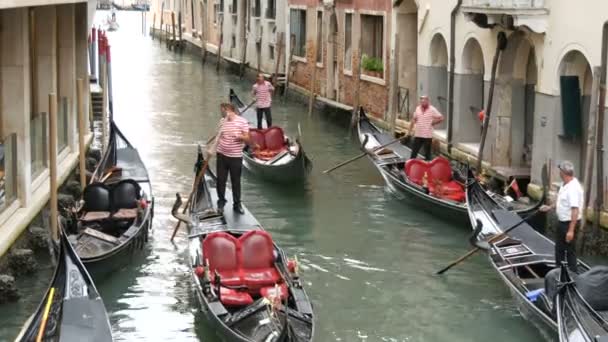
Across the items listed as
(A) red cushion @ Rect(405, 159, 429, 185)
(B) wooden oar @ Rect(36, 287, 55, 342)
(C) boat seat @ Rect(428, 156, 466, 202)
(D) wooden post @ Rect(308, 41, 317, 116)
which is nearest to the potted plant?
(D) wooden post @ Rect(308, 41, 317, 116)

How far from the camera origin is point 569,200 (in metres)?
5.66

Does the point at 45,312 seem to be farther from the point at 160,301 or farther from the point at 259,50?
the point at 259,50

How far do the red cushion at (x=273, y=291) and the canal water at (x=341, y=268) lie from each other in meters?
0.34

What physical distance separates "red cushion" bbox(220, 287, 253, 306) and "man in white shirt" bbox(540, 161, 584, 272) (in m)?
1.63

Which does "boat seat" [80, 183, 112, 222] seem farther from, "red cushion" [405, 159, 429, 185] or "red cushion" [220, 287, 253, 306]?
"red cushion" [405, 159, 429, 185]

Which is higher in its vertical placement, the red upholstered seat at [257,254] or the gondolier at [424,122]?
the gondolier at [424,122]

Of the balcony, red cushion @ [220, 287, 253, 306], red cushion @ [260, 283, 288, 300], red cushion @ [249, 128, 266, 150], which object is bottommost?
red cushion @ [220, 287, 253, 306]

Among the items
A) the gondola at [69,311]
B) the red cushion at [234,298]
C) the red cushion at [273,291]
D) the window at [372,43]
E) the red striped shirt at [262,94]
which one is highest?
the window at [372,43]

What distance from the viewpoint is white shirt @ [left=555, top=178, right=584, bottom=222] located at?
5.64 meters

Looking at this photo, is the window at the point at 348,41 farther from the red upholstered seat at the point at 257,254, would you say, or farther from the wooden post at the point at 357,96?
the red upholstered seat at the point at 257,254

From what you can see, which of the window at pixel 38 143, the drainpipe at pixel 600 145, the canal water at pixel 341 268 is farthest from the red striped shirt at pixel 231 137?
the drainpipe at pixel 600 145

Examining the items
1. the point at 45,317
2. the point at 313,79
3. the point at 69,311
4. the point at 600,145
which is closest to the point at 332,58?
the point at 313,79

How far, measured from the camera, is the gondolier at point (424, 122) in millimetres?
8914

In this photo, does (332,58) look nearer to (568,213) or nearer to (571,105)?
(571,105)
